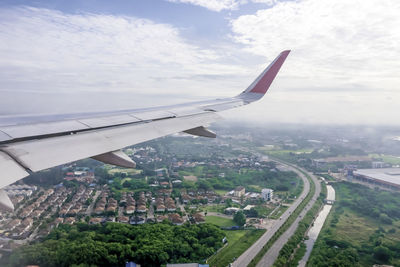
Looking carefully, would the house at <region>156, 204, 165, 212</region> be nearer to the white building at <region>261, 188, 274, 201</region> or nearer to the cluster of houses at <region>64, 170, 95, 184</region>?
the white building at <region>261, 188, 274, 201</region>

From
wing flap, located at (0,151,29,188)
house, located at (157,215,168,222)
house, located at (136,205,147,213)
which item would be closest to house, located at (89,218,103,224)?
house, located at (136,205,147,213)

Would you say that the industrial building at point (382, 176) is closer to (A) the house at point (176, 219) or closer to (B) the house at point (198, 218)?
(B) the house at point (198, 218)

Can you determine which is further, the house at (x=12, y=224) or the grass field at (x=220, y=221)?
the grass field at (x=220, y=221)

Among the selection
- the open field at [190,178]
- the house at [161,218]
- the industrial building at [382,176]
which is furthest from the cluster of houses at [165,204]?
the industrial building at [382,176]

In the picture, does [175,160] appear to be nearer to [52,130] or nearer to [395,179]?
[395,179]

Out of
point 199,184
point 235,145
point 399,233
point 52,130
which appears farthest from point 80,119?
point 235,145
